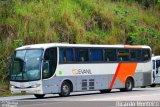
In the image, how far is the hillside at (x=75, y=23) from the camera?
38.2 metres

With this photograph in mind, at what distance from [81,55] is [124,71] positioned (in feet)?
13.7

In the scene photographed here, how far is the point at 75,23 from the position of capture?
42188 millimetres

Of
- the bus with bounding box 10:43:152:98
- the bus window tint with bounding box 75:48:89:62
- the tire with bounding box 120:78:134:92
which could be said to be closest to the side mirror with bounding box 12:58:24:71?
the bus with bounding box 10:43:152:98

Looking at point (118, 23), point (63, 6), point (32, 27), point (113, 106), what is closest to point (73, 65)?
point (113, 106)

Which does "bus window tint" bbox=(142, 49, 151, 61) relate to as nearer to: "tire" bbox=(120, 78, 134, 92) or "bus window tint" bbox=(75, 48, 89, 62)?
"tire" bbox=(120, 78, 134, 92)

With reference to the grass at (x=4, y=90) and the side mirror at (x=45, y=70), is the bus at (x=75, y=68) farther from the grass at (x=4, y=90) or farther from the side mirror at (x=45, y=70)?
the grass at (x=4, y=90)

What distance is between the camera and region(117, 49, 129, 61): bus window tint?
102 ft

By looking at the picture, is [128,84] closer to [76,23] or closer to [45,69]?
[45,69]

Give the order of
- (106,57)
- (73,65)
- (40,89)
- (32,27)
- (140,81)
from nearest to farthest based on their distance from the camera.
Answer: (40,89), (73,65), (106,57), (140,81), (32,27)

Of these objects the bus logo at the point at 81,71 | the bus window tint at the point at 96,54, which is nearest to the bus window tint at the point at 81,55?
the bus window tint at the point at 96,54

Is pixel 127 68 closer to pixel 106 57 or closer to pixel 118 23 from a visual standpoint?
pixel 106 57

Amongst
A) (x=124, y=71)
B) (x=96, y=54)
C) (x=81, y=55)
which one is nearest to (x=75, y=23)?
(x=124, y=71)

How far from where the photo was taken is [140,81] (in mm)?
32844

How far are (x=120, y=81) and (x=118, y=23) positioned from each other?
1608 cm
